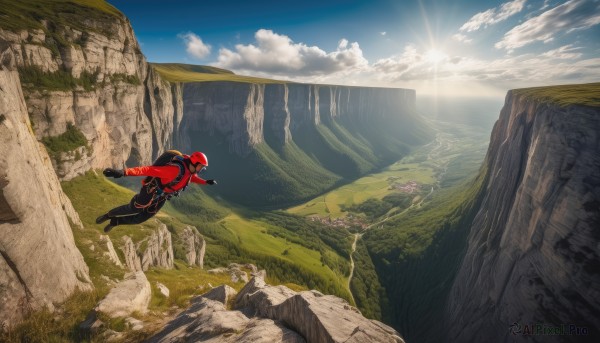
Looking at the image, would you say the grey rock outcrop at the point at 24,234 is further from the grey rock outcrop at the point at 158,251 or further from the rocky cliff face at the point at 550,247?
the rocky cliff face at the point at 550,247

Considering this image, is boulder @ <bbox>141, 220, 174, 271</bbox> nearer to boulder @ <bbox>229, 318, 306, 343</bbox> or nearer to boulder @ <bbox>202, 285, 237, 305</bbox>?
boulder @ <bbox>202, 285, 237, 305</bbox>

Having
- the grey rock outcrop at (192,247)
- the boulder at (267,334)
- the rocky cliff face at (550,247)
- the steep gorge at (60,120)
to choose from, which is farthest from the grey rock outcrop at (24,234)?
the grey rock outcrop at (192,247)

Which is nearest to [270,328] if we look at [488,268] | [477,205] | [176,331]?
[176,331]

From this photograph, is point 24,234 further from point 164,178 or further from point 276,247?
point 276,247

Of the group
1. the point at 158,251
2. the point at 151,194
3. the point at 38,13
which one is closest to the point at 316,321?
the point at 151,194

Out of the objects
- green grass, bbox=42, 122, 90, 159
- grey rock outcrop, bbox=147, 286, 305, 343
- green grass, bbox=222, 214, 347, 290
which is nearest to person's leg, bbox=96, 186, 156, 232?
grey rock outcrop, bbox=147, 286, 305, 343
